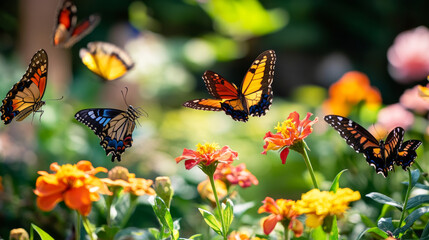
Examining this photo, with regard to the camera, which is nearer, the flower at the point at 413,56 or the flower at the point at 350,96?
the flower at the point at 350,96

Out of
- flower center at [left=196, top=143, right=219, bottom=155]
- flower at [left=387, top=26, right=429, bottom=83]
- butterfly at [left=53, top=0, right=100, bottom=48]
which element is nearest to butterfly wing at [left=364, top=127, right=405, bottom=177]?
flower center at [left=196, top=143, right=219, bottom=155]

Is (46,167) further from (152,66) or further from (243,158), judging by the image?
(152,66)

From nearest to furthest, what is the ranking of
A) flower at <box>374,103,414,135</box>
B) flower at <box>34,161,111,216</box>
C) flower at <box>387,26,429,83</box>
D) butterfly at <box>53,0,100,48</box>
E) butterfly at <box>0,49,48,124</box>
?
flower at <box>34,161,111,216</box> → butterfly at <box>0,49,48,124</box> → butterfly at <box>53,0,100,48</box> → flower at <box>374,103,414,135</box> → flower at <box>387,26,429,83</box>

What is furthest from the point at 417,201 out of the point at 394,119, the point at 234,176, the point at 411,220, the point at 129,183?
the point at 394,119

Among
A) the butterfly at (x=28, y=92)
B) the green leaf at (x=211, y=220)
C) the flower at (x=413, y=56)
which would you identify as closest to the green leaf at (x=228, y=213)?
the green leaf at (x=211, y=220)

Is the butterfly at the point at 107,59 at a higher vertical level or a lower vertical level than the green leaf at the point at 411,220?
higher

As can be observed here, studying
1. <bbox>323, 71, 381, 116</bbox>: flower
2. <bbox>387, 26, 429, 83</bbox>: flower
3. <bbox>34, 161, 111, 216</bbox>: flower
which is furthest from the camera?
<bbox>387, 26, 429, 83</bbox>: flower

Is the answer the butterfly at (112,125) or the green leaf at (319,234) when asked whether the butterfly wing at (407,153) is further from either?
the butterfly at (112,125)

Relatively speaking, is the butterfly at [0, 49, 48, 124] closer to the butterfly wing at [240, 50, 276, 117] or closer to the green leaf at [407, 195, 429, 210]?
the butterfly wing at [240, 50, 276, 117]
